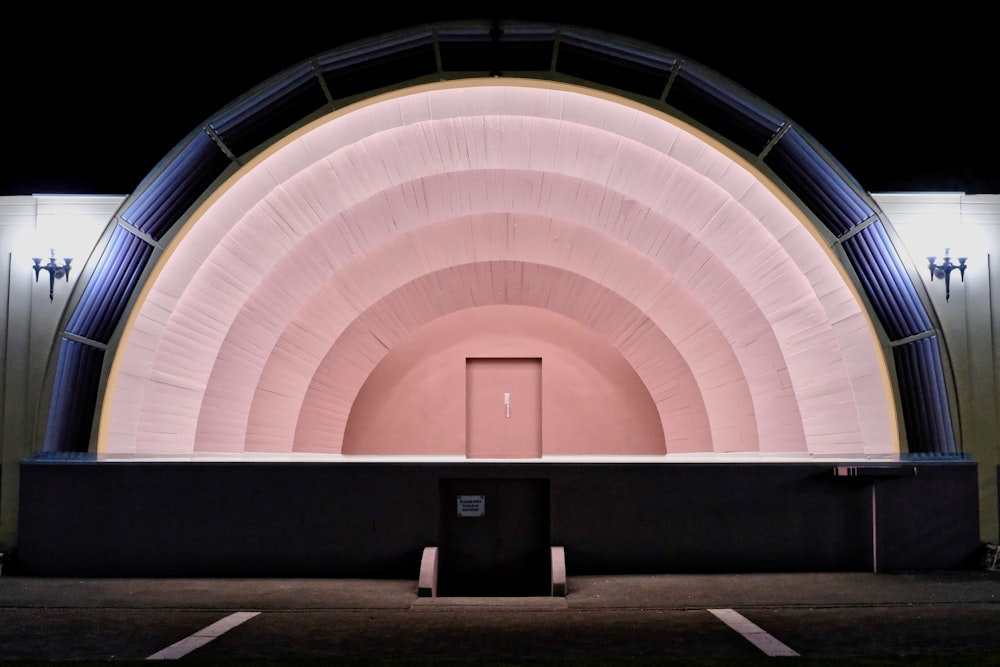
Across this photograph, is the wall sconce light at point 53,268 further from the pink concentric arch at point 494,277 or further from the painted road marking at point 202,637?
the painted road marking at point 202,637

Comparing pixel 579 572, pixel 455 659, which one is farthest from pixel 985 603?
pixel 455 659

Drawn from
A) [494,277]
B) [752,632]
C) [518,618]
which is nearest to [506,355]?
[494,277]

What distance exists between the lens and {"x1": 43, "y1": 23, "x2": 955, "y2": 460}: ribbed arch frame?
32.0 feet

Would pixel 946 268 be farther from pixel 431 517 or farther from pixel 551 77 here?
pixel 431 517

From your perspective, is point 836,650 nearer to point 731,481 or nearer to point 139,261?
point 731,481

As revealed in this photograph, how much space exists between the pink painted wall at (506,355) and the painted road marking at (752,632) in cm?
957

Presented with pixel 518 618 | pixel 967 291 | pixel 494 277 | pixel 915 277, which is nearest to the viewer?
pixel 518 618

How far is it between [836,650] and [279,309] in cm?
897

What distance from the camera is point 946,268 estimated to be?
9.78 m

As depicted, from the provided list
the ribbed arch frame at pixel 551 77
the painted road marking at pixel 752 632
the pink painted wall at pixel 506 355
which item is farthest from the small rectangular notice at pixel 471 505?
the pink painted wall at pixel 506 355

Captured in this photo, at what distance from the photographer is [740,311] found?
11844mm

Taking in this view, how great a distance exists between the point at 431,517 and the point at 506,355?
27.6 feet

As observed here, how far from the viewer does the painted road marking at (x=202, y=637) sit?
5.11 m

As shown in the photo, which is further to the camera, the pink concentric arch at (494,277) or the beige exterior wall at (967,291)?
the pink concentric arch at (494,277)
